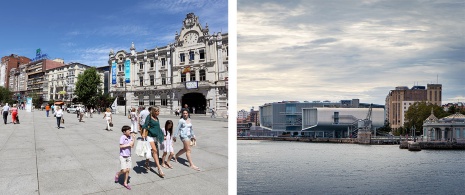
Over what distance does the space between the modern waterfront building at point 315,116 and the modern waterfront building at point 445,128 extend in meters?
6.54

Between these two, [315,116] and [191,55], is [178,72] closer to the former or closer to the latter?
[191,55]

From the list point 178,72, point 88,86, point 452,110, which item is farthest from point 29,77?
point 452,110

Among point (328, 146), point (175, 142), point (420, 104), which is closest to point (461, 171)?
point (420, 104)

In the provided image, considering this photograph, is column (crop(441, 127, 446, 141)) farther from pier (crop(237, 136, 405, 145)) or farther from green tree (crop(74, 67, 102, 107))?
green tree (crop(74, 67, 102, 107))

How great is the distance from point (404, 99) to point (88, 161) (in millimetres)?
36316

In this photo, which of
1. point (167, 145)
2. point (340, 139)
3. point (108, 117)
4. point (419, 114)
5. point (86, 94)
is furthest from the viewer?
point (340, 139)

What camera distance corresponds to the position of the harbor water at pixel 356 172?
2112 centimetres

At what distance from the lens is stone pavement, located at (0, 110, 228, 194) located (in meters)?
1.95

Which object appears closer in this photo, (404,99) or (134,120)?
(134,120)

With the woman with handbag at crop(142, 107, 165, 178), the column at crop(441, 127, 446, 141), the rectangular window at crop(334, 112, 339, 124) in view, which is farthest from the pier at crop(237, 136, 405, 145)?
the woman with handbag at crop(142, 107, 165, 178)

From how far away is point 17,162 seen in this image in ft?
6.57

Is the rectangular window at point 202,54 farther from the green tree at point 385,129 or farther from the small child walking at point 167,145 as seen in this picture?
the green tree at point 385,129

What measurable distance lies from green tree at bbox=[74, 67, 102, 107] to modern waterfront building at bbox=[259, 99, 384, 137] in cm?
3228

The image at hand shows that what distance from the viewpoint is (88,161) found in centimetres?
221
